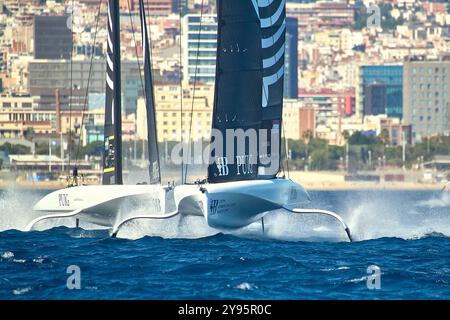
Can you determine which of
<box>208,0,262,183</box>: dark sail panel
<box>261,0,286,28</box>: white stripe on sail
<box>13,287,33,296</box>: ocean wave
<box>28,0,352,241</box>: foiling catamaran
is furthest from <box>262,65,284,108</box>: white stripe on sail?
<box>13,287,33,296</box>: ocean wave

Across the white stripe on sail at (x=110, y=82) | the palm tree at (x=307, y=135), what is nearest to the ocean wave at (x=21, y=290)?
the white stripe on sail at (x=110, y=82)

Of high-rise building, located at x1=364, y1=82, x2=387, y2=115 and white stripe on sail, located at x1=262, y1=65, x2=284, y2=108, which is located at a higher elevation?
white stripe on sail, located at x1=262, y1=65, x2=284, y2=108

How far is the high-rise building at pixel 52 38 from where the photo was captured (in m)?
196

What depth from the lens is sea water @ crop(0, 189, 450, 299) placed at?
69.7 feet

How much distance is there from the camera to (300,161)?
135375mm

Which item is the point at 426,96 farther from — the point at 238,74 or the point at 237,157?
the point at 237,157

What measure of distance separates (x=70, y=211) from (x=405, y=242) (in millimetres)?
6574

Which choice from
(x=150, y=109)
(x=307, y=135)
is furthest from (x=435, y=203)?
(x=307, y=135)

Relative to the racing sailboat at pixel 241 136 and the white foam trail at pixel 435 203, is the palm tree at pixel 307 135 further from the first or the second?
the racing sailboat at pixel 241 136

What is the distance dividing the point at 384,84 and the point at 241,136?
16335 centimetres

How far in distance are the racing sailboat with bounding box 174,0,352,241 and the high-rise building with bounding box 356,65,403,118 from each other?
514 ft

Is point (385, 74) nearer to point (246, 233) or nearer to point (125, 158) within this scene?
point (125, 158)

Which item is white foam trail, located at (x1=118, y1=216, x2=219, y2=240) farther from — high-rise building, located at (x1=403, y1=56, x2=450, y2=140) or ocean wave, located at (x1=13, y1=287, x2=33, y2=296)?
high-rise building, located at (x1=403, y1=56, x2=450, y2=140)

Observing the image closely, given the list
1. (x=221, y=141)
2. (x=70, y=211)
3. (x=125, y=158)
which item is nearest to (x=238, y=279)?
(x=221, y=141)
